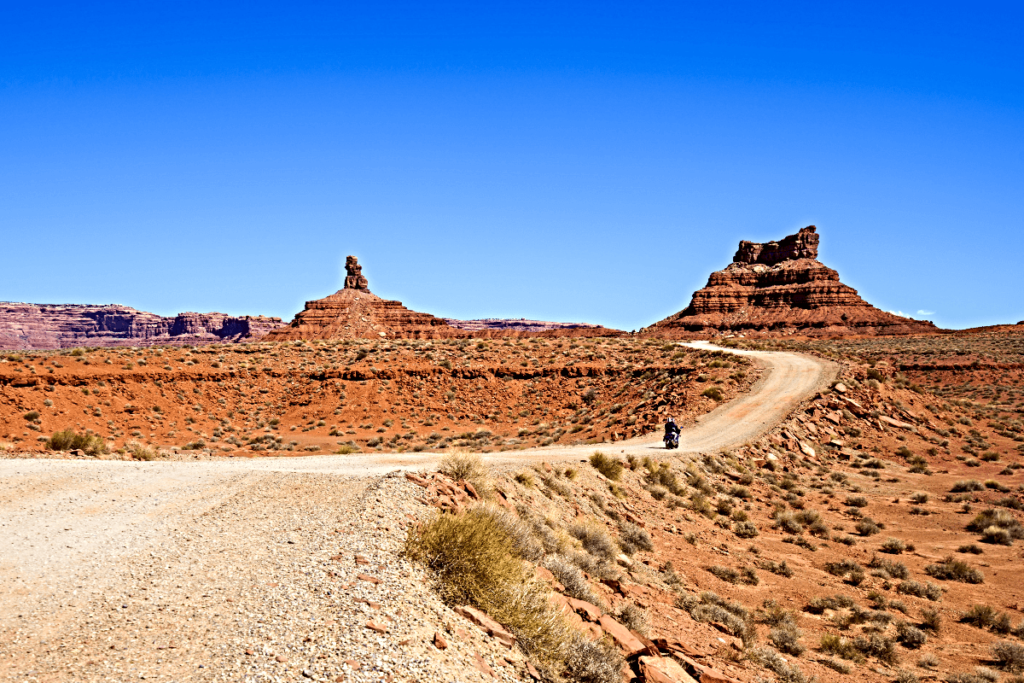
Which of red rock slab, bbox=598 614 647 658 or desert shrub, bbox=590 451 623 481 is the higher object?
desert shrub, bbox=590 451 623 481

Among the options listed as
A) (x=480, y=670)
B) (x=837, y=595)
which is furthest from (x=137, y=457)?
(x=837, y=595)

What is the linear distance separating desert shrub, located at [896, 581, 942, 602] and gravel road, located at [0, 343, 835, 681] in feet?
42.2

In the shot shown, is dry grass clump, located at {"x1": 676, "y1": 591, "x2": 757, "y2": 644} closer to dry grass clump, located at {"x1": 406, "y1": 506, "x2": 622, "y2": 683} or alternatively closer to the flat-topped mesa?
dry grass clump, located at {"x1": 406, "y1": 506, "x2": 622, "y2": 683}

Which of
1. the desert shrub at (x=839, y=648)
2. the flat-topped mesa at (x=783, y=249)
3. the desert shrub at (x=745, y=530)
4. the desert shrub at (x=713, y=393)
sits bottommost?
the desert shrub at (x=839, y=648)

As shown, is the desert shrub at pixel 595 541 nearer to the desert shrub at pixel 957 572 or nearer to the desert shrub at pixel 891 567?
the desert shrub at pixel 891 567

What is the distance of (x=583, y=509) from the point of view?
16.5 metres

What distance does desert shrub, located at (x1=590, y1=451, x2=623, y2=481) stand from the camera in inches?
785

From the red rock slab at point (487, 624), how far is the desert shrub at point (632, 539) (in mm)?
7888

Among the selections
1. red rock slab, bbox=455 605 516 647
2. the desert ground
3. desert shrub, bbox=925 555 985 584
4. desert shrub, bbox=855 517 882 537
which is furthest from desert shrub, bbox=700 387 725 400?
red rock slab, bbox=455 605 516 647

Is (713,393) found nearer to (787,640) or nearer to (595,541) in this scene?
(595,541)

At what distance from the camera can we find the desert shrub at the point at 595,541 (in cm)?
1391

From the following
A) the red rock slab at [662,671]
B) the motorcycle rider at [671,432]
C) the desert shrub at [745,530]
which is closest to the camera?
the red rock slab at [662,671]

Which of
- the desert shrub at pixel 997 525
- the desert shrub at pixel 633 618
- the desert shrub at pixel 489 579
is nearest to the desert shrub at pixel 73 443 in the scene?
the desert shrub at pixel 489 579

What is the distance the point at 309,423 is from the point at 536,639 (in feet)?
119
